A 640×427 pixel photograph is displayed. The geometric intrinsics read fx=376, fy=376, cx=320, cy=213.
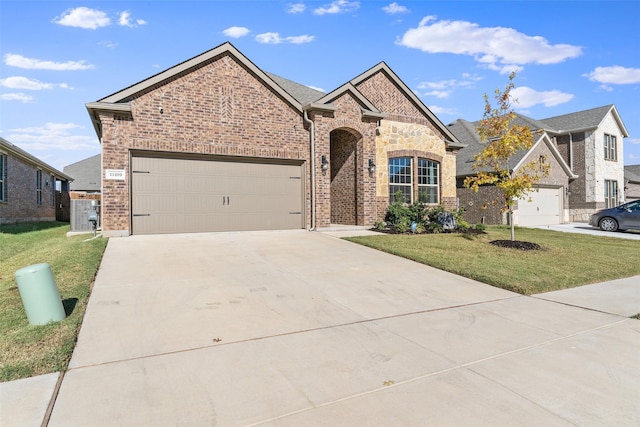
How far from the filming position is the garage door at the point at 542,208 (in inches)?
854

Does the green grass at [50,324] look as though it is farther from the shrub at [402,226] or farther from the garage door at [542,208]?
the garage door at [542,208]

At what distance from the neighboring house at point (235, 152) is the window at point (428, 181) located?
81 centimetres

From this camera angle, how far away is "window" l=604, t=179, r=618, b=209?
2675 centimetres

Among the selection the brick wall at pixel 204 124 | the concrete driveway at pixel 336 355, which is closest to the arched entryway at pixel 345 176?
the brick wall at pixel 204 124

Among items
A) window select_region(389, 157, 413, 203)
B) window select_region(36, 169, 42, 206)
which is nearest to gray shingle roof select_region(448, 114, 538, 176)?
window select_region(389, 157, 413, 203)

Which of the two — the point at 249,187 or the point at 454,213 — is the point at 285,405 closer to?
the point at 249,187

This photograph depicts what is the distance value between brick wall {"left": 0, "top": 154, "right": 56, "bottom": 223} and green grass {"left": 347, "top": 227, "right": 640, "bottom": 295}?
55.0 feet

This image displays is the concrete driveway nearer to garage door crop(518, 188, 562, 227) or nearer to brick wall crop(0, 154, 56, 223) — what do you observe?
brick wall crop(0, 154, 56, 223)

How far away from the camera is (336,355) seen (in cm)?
376

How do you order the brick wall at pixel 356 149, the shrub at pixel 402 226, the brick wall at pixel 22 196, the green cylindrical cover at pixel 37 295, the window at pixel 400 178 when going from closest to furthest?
1. the green cylindrical cover at pixel 37 295
2. the shrub at pixel 402 226
3. the brick wall at pixel 356 149
4. the window at pixel 400 178
5. the brick wall at pixel 22 196

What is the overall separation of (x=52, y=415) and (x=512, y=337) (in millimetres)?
4465

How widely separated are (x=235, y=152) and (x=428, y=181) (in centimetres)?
876

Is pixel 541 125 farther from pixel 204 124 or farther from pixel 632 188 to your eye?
pixel 204 124

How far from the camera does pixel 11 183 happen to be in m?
17.8
